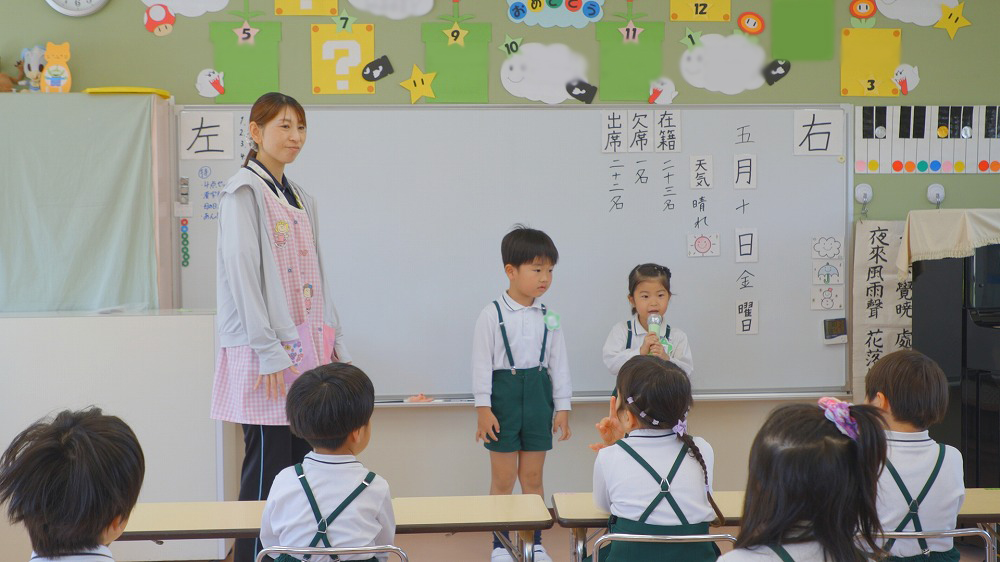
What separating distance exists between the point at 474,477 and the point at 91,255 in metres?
1.86

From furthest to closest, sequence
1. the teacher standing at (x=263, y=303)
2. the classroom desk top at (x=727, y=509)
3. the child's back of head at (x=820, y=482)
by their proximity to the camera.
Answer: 1. the teacher standing at (x=263, y=303)
2. the classroom desk top at (x=727, y=509)
3. the child's back of head at (x=820, y=482)

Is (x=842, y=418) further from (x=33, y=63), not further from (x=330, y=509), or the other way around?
(x=33, y=63)

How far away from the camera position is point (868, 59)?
3797 mm

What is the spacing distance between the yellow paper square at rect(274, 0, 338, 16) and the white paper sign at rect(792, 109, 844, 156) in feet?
6.83

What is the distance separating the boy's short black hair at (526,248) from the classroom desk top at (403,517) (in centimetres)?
123

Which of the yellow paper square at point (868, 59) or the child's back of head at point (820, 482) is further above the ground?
the yellow paper square at point (868, 59)

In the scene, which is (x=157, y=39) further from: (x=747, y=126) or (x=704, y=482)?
(x=704, y=482)

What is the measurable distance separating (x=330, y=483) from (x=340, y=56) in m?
2.33

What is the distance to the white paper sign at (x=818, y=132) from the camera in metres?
3.77

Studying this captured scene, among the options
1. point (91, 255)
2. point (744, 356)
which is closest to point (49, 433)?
point (91, 255)

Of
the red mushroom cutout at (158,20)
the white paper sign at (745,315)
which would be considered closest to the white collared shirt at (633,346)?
the white paper sign at (745,315)

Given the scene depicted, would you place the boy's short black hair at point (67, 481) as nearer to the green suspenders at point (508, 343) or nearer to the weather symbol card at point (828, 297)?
the green suspenders at point (508, 343)

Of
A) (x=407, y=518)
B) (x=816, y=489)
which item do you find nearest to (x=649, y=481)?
(x=407, y=518)

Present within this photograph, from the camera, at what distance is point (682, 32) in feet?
12.3
